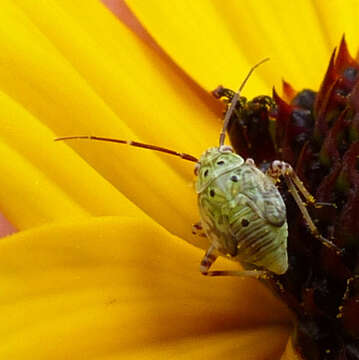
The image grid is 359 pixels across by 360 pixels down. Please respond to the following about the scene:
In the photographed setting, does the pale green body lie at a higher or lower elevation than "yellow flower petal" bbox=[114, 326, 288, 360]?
higher

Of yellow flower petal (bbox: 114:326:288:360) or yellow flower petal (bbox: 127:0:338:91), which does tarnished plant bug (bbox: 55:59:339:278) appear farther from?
yellow flower petal (bbox: 127:0:338:91)

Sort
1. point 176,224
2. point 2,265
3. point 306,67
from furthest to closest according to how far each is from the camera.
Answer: point 306,67
point 176,224
point 2,265

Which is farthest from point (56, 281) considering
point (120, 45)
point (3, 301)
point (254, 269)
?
point (120, 45)

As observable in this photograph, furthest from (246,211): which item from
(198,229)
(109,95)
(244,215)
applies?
(109,95)

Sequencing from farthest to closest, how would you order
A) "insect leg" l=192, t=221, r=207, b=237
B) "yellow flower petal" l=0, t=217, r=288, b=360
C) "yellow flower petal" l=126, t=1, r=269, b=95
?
"yellow flower petal" l=126, t=1, r=269, b=95 < "insect leg" l=192, t=221, r=207, b=237 < "yellow flower petal" l=0, t=217, r=288, b=360

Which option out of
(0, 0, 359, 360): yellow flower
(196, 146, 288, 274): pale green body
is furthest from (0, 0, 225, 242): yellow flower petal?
A: (196, 146, 288, 274): pale green body

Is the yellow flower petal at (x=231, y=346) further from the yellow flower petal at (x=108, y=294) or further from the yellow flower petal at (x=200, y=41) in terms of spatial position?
the yellow flower petal at (x=200, y=41)

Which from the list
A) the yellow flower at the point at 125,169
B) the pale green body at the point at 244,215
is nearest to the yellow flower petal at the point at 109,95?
the yellow flower at the point at 125,169

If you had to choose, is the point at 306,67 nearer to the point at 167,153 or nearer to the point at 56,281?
the point at 167,153
